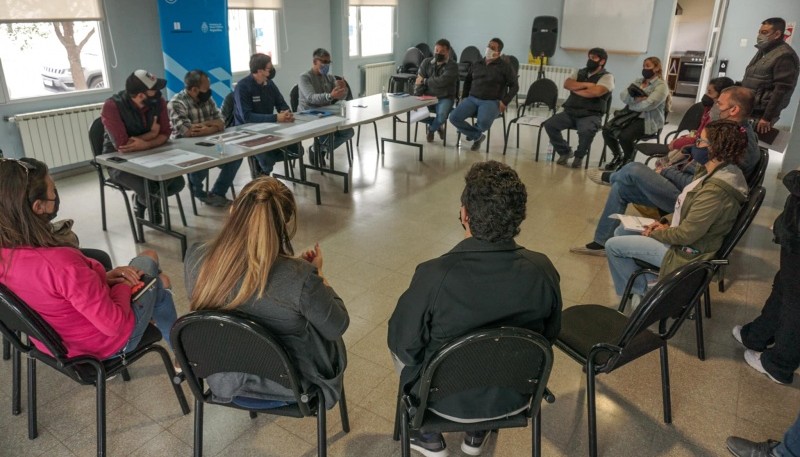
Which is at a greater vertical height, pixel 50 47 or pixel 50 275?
pixel 50 47

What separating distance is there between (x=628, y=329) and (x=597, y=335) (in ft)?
0.93

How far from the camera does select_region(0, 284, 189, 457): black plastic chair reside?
1.64m

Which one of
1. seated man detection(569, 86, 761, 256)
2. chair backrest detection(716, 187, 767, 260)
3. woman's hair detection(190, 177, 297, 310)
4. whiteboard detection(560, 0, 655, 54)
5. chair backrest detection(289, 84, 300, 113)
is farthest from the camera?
whiteboard detection(560, 0, 655, 54)

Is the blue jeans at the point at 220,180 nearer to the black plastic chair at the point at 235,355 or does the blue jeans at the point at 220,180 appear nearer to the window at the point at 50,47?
the window at the point at 50,47

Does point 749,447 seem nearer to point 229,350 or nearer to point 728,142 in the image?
point 728,142

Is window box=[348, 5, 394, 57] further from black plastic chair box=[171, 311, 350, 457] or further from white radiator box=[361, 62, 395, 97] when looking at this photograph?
black plastic chair box=[171, 311, 350, 457]

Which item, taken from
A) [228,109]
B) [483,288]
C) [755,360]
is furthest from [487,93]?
[483,288]

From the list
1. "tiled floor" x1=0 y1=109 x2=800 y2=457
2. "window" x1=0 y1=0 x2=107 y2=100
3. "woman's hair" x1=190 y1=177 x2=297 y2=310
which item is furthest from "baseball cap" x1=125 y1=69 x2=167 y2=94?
"woman's hair" x1=190 y1=177 x2=297 y2=310

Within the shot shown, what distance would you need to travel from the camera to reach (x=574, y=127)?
5.79 m

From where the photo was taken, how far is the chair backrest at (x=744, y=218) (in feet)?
7.91

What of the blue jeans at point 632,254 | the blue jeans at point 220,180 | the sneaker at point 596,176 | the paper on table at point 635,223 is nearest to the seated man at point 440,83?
the sneaker at point 596,176

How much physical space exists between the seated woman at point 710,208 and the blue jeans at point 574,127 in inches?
121

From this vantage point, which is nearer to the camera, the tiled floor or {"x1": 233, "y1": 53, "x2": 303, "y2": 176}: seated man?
the tiled floor

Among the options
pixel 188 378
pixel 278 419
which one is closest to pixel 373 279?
pixel 278 419
